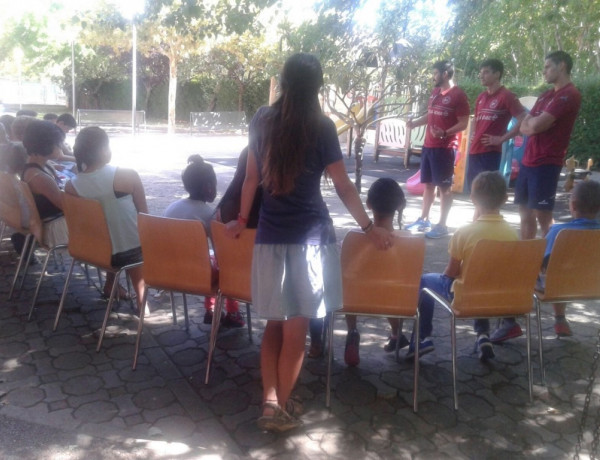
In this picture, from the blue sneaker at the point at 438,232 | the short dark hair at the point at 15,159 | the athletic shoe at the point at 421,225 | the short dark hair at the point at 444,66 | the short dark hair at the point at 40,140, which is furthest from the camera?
the athletic shoe at the point at 421,225

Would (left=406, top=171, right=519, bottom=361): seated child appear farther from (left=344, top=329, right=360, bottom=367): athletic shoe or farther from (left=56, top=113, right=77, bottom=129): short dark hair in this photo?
(left=56, top=113, right=77, bottom=129): short dark hair

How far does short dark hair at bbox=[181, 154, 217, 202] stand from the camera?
14.7 feet

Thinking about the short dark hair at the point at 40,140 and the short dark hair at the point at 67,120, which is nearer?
the short dark hair at the point at 40,140

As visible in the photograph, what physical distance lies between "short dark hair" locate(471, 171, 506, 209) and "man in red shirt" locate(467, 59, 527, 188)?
2.36m

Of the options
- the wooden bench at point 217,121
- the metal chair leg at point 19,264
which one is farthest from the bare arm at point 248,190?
the wooden bench at point 217,121

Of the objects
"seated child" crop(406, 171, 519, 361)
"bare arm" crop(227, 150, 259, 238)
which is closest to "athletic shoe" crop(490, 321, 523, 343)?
"seated child" crop(406, 171, 519, 361)

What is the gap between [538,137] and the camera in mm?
5625

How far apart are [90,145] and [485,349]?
3040 mm

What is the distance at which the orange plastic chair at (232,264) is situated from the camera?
11.7 ft

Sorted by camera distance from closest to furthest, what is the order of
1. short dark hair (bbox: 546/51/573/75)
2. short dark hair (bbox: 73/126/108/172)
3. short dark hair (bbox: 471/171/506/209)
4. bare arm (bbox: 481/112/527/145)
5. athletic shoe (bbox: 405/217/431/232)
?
short dark hair (bbox: 471/171/506/209), short dark hair (bbox: 73/126/108/172), short dark hair (bbox: 546/51/573/75), bare arm (bbox: 481/112/527/145), athletic shoe (bbox: 405/217/431/232)

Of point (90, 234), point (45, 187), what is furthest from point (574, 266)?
point (45, 187)

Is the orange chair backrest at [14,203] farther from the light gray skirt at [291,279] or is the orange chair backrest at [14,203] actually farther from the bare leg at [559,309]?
the bare leg at [559,309]

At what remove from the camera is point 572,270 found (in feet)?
12.6

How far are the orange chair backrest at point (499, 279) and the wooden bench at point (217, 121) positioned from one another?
23.2 meters
